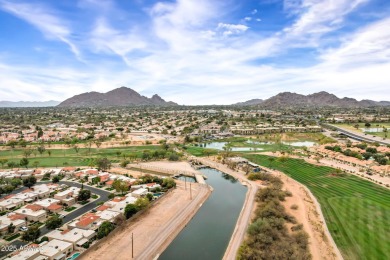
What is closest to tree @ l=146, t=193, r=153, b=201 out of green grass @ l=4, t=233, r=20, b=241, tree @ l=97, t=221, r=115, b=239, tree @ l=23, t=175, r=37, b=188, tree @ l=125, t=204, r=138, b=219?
tree @ l=125, t=204, r=138, b=219

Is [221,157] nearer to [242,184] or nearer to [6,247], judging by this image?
[242,184]

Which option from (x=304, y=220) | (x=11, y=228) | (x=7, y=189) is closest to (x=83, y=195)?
(x=11, y=228)

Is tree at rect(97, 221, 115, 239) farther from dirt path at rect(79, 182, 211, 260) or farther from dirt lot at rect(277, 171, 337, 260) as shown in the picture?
dirt lot at rect(277, 171, 337, 260)

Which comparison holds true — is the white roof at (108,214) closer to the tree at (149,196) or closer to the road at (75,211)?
the road at (75,211)

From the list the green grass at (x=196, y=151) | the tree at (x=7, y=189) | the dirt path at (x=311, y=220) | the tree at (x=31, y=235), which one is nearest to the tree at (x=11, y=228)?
the tree at (x=31, y=235)

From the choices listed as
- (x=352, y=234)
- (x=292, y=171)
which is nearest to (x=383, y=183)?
(x=292, y=171)
